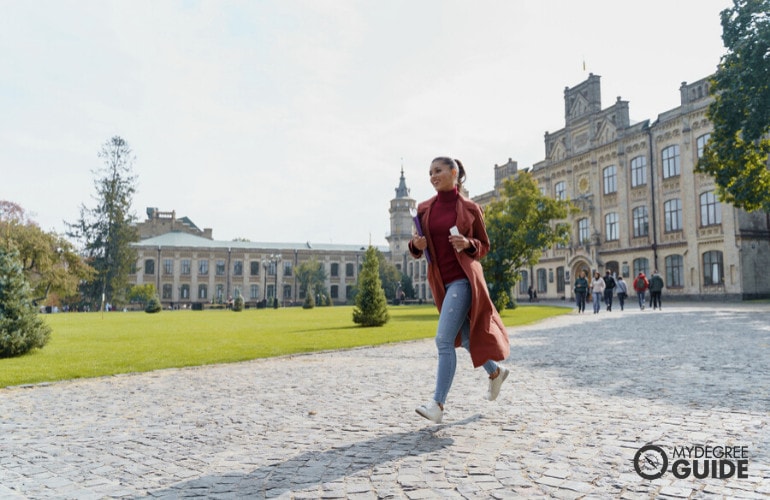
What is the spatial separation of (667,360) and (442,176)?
5.60 meters

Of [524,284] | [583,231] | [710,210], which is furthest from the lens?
[524,284]

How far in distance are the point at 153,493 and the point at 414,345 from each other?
938 cm

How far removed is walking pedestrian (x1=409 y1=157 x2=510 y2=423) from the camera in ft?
14.1

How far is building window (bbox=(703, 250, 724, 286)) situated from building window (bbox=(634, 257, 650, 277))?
4.32m

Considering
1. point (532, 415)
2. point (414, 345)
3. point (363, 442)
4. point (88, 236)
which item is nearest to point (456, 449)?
point (363, 442)

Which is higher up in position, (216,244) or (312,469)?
(216,244)

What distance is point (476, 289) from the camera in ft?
14.1

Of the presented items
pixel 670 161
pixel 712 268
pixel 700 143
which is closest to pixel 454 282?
pixel 712 268

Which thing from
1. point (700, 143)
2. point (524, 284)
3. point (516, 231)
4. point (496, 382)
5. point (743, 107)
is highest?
point (700, 143)

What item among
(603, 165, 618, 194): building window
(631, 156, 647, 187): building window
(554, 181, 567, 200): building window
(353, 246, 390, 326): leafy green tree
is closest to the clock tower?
(554, 181, 567, 200): building window

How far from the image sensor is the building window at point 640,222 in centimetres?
3750

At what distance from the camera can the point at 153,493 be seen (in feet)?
10.2

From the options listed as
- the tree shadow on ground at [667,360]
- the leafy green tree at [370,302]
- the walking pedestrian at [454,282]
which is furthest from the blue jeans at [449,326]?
the leafy green tree at [370,302]

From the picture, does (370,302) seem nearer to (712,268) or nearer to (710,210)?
(712,268)
